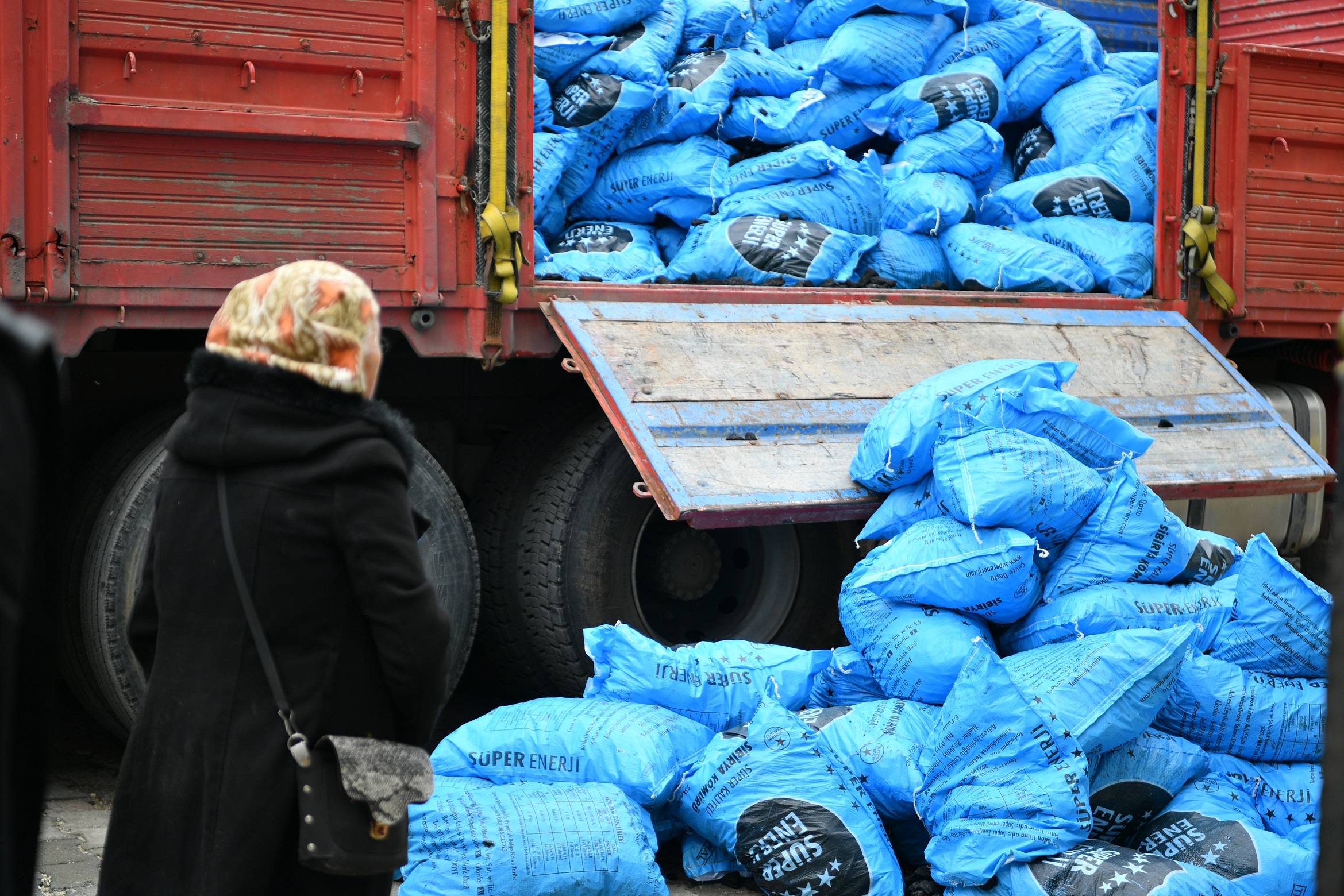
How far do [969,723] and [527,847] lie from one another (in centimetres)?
96

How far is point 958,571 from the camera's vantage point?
3277mm

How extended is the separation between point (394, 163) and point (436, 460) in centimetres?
93

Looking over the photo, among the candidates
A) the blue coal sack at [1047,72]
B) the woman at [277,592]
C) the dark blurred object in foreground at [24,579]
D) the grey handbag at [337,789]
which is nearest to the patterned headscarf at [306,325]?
the woman at [277,592]

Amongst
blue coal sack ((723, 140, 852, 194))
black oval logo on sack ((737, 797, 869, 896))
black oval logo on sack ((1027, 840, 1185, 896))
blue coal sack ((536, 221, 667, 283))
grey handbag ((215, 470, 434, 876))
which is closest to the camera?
grey handbag ((215, 470, 434, 876))

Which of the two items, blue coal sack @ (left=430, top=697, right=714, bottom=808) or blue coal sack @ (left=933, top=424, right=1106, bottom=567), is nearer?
blue coal sack @ (left=430, top=697, right=714, bottom=808)

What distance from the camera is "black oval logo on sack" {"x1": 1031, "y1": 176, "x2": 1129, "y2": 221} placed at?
5.05 m

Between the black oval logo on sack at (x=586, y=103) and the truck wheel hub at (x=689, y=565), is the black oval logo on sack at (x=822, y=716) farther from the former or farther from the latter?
the black oval logo on sack at (x=586, y=103)

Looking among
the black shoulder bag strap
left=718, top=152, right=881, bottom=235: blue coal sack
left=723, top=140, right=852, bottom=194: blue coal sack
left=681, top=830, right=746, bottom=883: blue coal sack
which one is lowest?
left=681, top=830, right=746, bottom=883: blue coal sack

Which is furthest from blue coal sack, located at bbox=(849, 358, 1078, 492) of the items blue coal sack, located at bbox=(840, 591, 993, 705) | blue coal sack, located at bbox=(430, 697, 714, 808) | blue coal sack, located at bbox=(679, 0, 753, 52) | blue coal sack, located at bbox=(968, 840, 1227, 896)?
blue coal sack, located at bbox=(679, 0, 753, 52)

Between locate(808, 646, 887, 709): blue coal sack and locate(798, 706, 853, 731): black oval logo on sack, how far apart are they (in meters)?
0.16

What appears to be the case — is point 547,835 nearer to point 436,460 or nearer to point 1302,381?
point 436,460

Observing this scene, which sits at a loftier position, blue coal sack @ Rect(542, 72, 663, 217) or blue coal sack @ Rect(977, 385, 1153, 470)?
blue coal sack @ Rect(542, 72, 663, 217)

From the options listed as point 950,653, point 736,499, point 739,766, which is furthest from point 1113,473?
point 739,766

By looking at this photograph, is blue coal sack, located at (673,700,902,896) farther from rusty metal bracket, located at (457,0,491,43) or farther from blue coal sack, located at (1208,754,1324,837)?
rusty metal bracket, located at (457,0,491,43)
